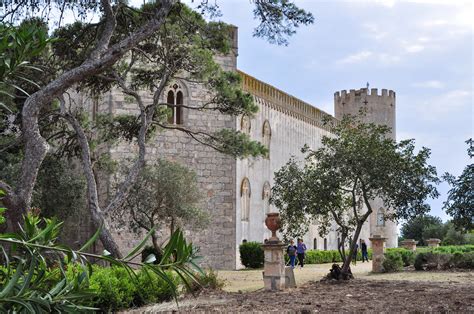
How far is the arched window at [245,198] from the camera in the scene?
27.2 m

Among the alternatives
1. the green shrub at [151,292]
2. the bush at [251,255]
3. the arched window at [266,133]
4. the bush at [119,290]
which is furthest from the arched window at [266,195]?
the bush at [119,290]

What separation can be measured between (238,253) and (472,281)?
10635mm

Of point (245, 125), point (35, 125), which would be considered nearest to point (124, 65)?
point (35, 125)

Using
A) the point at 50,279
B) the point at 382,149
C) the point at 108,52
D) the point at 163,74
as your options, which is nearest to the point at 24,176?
the point at 108,52

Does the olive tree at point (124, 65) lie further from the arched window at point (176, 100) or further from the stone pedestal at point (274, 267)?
the arched window at point (176, 100)

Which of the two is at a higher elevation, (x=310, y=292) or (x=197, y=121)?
(x=197, y=121)

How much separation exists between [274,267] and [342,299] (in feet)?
8.73

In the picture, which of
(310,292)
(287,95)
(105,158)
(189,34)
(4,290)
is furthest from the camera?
(287,95)

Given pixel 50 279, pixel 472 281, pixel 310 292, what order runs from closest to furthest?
pixel 50 279 → pixel 310 292 → pixel 472 281

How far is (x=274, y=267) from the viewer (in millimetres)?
13844

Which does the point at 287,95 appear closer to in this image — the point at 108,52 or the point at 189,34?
the point at 189,34

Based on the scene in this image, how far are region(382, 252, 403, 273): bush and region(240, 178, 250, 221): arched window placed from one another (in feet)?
24.6

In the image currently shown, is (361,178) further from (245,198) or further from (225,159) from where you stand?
(245,198)

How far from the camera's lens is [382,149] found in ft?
54.0
